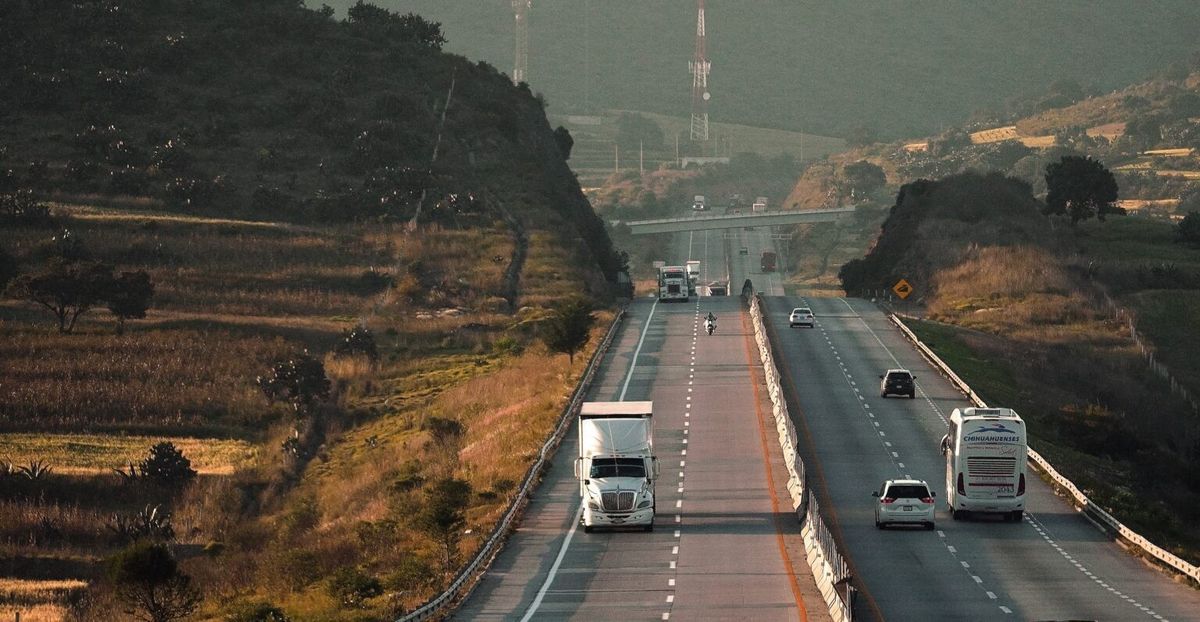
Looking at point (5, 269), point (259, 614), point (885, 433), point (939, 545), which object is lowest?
point (885, 433)

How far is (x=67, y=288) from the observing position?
87.2 metres

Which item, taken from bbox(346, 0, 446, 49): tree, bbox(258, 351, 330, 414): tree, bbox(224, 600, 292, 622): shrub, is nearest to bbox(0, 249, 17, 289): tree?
bbox(258, 351, 330, 414): tree

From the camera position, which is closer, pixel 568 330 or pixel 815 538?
pixel 815 538

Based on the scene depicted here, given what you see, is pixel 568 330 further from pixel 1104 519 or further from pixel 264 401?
pixel 1104 519

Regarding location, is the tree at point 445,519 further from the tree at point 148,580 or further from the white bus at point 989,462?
the white bus at point 989,462

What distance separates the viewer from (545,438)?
6356cm

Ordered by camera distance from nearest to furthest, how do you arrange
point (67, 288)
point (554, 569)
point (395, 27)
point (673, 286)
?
point (554, 569)
point (67, 288)
point (673, 286)
point (395, 27)

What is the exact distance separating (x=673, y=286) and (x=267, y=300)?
116 feet

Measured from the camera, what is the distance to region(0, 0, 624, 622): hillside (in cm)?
5312

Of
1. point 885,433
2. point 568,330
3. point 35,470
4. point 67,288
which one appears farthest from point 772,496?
point 67,288

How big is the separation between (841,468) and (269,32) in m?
122

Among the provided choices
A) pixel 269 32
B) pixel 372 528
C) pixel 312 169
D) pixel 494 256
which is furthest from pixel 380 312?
pixel 269 32

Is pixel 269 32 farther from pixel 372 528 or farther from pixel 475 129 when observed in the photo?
pixel 372 528

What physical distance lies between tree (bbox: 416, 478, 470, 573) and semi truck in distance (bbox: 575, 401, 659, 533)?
3578mm
